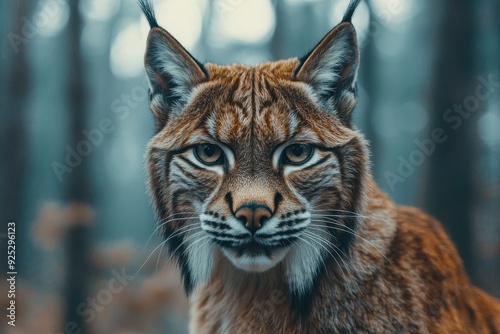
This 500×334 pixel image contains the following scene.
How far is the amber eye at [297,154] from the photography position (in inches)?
81.0

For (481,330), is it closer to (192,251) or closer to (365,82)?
(192,251)

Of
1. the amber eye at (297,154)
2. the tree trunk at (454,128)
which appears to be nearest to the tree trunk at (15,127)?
the amber eye at (297,154)

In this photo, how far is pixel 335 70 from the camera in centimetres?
219

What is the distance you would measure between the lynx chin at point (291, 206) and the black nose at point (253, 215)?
0.18ft

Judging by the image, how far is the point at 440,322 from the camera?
210cm

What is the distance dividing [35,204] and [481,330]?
10.4 ft

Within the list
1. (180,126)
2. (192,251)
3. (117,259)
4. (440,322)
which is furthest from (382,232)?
(117,259)

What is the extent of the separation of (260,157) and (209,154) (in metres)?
0.21

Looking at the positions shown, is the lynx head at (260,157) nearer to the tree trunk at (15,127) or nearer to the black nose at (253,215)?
the black nose at (253,215)

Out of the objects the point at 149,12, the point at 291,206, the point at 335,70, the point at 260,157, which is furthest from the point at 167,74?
the point at 291,206

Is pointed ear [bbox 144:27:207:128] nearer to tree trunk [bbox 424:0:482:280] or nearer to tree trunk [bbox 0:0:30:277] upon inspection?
tree trunk [bbox 0:0:30:277]

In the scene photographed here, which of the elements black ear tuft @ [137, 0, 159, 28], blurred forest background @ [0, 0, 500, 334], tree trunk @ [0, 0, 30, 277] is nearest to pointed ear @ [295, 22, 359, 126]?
black ear tuft @ [137, 0, 159, 28]

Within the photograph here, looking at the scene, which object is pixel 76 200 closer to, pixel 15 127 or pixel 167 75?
pixel 15 127

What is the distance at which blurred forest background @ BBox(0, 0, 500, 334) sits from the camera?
4.00 meters
